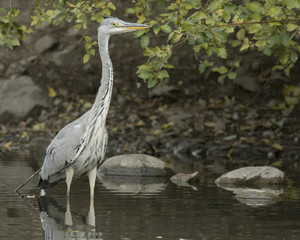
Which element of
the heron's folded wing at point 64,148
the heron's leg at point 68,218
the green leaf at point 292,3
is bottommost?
the heron's leg at point 68,218

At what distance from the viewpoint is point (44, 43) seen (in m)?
21.7

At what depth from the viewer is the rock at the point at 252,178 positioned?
12.1m

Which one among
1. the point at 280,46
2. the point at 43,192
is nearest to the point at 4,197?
the point at 43,192

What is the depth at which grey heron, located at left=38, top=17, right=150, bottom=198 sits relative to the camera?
9.83 m

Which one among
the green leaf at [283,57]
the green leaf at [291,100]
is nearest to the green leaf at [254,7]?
the green leaf at [283,57]

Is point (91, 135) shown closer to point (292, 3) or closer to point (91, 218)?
point (91, 218)

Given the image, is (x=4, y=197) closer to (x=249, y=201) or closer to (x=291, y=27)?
(x=249, y=201)

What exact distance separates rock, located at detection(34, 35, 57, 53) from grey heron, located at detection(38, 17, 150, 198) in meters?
11.7

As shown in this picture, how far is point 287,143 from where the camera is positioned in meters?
16.9

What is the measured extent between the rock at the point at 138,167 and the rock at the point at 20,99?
683cm

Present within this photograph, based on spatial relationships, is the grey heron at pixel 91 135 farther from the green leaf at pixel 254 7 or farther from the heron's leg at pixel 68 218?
the green leaf at pixel 254 7

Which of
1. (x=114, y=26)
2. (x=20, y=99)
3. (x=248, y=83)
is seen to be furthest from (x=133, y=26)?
(x=20, y=99)

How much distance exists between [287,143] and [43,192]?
766 centimetres

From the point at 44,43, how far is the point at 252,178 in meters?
11.2
